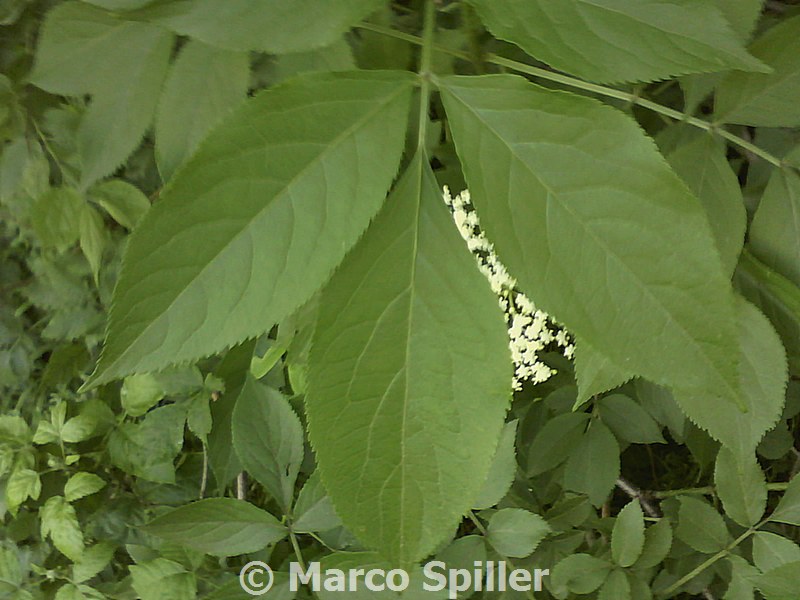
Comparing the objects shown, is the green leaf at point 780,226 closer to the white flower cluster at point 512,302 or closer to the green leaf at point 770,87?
the green leaf at point 770,87

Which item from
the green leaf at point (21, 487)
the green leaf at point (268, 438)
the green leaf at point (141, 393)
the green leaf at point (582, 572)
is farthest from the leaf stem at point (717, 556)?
the green leaf at point (21, 487)

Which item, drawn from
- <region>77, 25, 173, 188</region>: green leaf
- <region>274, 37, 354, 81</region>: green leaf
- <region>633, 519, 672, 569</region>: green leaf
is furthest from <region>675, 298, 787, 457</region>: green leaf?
<region>77, 25, 173, 188</region>: green leaf

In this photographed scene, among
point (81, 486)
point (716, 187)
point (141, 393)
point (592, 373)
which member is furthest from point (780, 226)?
point (81, 486)

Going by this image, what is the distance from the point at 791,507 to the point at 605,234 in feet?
1.69

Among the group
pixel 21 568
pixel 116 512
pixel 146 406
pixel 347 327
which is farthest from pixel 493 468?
pixel 21 568

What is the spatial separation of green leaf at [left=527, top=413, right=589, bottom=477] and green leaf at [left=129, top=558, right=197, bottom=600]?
1.43ft

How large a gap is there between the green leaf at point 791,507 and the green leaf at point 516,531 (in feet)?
0.79

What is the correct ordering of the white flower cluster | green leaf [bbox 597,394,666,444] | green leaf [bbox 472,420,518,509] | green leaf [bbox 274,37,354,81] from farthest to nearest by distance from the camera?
green leaf [bbox 597,394,666,444]
green leaf [bbox 472,420,518,509]
the white flower cluster
green leaf [bbox 274,37,354,81]

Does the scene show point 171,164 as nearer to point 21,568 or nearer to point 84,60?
point 84,60

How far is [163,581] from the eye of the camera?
0.79 metres

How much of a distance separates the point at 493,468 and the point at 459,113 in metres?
0.40

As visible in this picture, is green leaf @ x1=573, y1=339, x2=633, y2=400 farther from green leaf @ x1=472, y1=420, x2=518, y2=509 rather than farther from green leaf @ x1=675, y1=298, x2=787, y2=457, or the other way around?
green leaf @ x1=472, y1=420, x2=518, y2=509

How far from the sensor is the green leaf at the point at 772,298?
477 mm

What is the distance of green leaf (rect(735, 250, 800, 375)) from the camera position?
0.48 m
